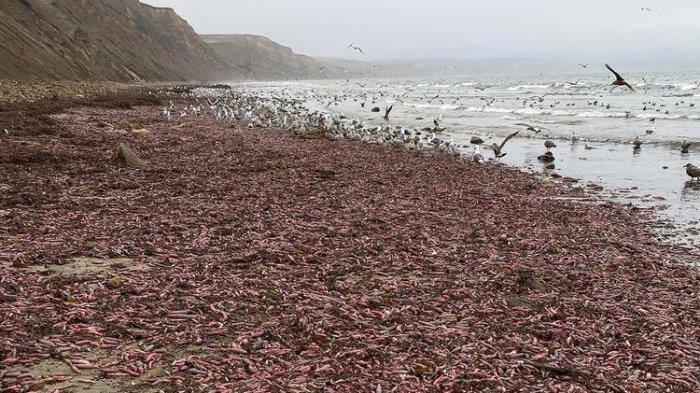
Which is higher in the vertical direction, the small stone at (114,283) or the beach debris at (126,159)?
the beach debris at (126,159)

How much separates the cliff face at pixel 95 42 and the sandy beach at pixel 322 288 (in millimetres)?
48369

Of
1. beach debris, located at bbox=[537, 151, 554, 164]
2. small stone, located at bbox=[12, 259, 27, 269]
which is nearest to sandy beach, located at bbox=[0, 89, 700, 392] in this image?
small stone, located at bbox=[12, 259, 27, 269]

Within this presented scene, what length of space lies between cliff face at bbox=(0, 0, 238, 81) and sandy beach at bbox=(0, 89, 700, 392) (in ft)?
159

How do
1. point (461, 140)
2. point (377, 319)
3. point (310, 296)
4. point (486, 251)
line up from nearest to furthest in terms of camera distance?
point (377, 319), point (310, 296), point (486, 251), point (461, 140)

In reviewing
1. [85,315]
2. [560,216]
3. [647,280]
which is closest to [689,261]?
A: [647,280]

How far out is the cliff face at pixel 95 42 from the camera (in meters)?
60.1

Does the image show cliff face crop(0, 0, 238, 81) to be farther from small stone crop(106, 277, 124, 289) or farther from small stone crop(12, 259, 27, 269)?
small stone crop(106, 277, 124, 289)

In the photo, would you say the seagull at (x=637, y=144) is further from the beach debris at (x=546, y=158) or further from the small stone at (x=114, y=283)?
the small stone at (x=114, y=283)

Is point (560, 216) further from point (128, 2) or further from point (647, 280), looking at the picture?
point (128, 2)

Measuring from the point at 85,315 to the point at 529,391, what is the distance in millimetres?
5110

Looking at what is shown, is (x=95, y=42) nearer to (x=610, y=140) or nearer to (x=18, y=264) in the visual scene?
(x=610, y=140)

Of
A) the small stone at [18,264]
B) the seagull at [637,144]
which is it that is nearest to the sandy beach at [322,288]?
the small stone at [18,264]

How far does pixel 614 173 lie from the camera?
22172 millimetres

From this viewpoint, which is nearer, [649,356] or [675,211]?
[649,356]
